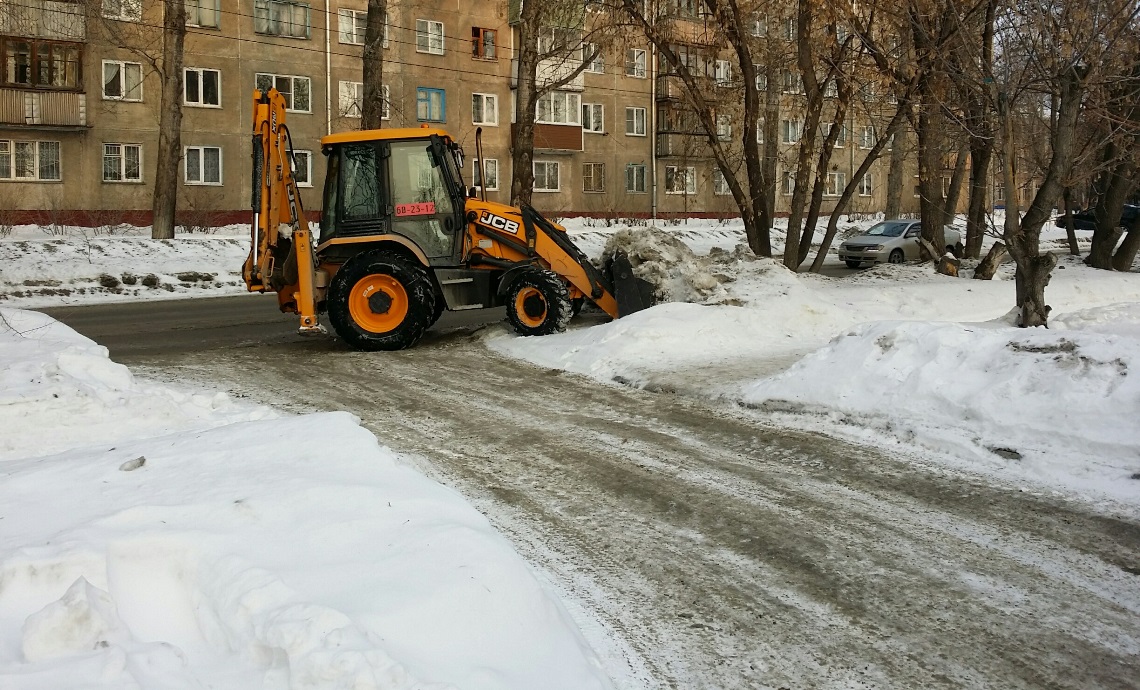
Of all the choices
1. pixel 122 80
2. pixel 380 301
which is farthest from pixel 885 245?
pixel 122 80

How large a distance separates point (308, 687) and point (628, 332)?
8.29 meters

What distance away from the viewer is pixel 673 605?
15.7 feet

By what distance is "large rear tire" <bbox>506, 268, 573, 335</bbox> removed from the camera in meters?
12.4

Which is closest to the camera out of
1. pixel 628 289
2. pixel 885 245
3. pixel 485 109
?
pixel 628 289

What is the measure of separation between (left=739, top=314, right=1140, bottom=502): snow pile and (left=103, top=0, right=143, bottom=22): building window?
27718mm

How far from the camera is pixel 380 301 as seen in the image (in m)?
12.3

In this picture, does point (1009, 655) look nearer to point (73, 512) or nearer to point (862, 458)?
point (862, 458)

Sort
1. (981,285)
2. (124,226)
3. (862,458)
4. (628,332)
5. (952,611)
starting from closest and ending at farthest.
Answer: (952,611) < (862,458) < (628,332) < (981,285) < (124,226)

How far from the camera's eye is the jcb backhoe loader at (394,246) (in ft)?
39.9

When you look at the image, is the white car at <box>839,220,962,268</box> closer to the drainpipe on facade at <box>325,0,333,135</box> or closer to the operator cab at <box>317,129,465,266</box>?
the operator cab at <box>317,129,465,266</box>

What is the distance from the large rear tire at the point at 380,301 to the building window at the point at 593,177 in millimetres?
36029

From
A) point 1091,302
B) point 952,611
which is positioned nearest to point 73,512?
point 952,611

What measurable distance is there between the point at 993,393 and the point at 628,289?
236 inches

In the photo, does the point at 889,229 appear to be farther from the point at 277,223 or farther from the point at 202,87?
the point at 202,87
